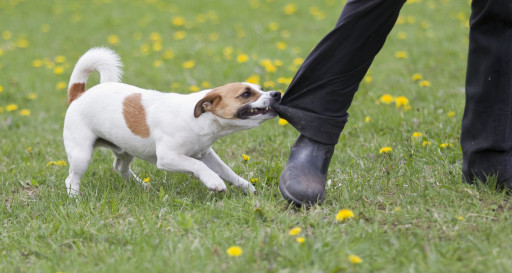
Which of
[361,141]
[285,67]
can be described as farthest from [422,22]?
[361,141]

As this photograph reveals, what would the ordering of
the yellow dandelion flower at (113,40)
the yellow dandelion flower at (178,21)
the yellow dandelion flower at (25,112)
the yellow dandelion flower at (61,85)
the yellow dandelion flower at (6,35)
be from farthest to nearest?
1. the yellow dandelion flower at (178,21)
2. the yellow dandelion flower at (6,35)
3. the yellow dandelion flower at (113,40)
4. the yellow dandelion flower at (61,85)
5. the yellow dandelion flower at (25,112)

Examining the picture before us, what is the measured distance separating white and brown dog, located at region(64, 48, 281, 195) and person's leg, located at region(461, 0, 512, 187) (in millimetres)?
966

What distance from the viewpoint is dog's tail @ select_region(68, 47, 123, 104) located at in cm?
374

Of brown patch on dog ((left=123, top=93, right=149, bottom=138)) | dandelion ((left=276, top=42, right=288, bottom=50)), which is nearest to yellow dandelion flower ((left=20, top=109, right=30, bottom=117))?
brown patch on dog ((left=123, top=93, right=149, bottom=138))

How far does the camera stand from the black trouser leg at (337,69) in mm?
2773

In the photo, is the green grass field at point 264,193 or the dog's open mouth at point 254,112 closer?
the green grass field at point 264,193

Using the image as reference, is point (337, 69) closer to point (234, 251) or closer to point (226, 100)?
point (226, 100)

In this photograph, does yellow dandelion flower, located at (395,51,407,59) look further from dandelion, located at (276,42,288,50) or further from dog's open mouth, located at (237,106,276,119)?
dog's open mouth, located at (237,106,276,119)

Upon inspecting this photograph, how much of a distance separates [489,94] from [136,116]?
1843 millimetres

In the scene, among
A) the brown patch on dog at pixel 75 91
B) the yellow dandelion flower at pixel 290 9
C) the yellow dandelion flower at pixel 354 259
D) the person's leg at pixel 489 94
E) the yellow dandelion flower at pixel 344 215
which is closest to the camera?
the yellow dandelion flower at pixel 354 259

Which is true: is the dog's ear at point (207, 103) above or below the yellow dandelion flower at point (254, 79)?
above

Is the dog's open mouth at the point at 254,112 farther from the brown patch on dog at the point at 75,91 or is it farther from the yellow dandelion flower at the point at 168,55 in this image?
the yellow dandelion flower at the point at 168,55

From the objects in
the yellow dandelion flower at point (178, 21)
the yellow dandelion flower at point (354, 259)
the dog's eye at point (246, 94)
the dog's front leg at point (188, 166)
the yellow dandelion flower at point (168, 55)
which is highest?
the dog's eye at point (246, 94)

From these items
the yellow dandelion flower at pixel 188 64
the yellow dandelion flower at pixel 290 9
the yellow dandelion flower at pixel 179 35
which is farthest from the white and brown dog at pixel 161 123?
the yellow dandelion flower at pixel 290 9
